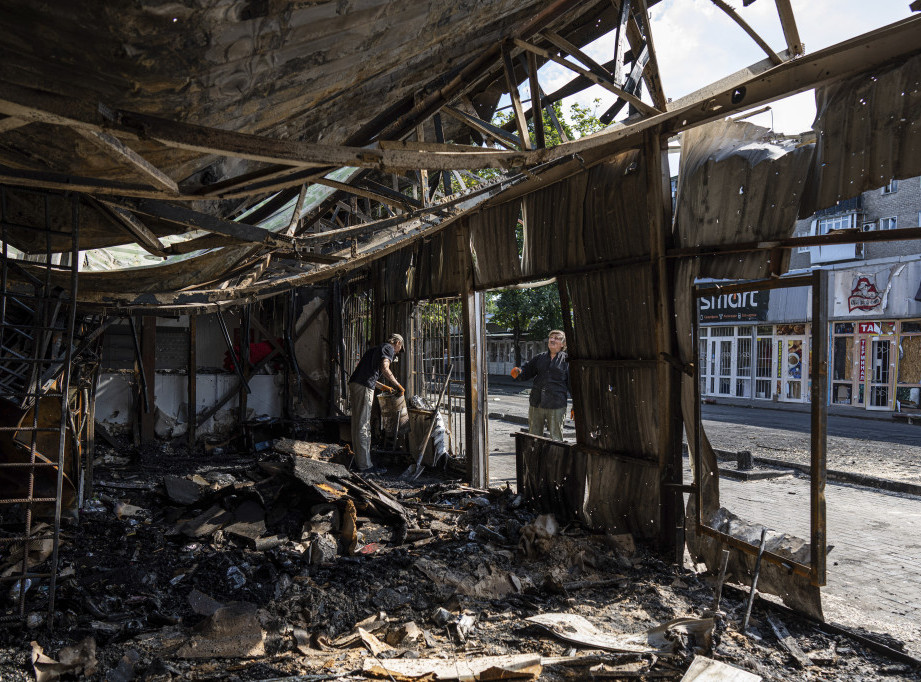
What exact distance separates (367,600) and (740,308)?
22.5 meters

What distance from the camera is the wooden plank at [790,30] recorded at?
3.95 m

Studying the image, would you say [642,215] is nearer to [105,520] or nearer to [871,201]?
[105,520]

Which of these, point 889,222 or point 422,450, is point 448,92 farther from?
point 889,222

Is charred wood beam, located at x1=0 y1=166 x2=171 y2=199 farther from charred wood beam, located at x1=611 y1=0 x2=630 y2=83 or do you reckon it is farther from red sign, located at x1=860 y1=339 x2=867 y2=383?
red sign, located at x1=860 y1=339 x2=867 y2=383

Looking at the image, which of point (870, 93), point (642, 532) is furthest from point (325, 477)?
point (870, 93)

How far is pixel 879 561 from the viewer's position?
530 centimetres

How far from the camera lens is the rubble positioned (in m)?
3.61

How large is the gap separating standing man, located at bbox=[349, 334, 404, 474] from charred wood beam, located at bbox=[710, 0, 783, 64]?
6.80m

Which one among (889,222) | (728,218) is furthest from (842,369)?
(728,218)

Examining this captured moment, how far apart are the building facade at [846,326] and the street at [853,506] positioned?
396 centimetres

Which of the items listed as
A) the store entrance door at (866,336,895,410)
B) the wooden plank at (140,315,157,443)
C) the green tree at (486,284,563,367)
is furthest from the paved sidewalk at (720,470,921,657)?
the green tree at (486,284,563,367)

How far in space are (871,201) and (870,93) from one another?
21802 millimetres

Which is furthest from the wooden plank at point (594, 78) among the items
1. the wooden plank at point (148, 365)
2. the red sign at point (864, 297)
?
the red sign at point (864, 297)

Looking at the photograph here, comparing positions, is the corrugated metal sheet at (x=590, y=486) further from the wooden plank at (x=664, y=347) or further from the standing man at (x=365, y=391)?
the standing man at (x=365, y=391)
